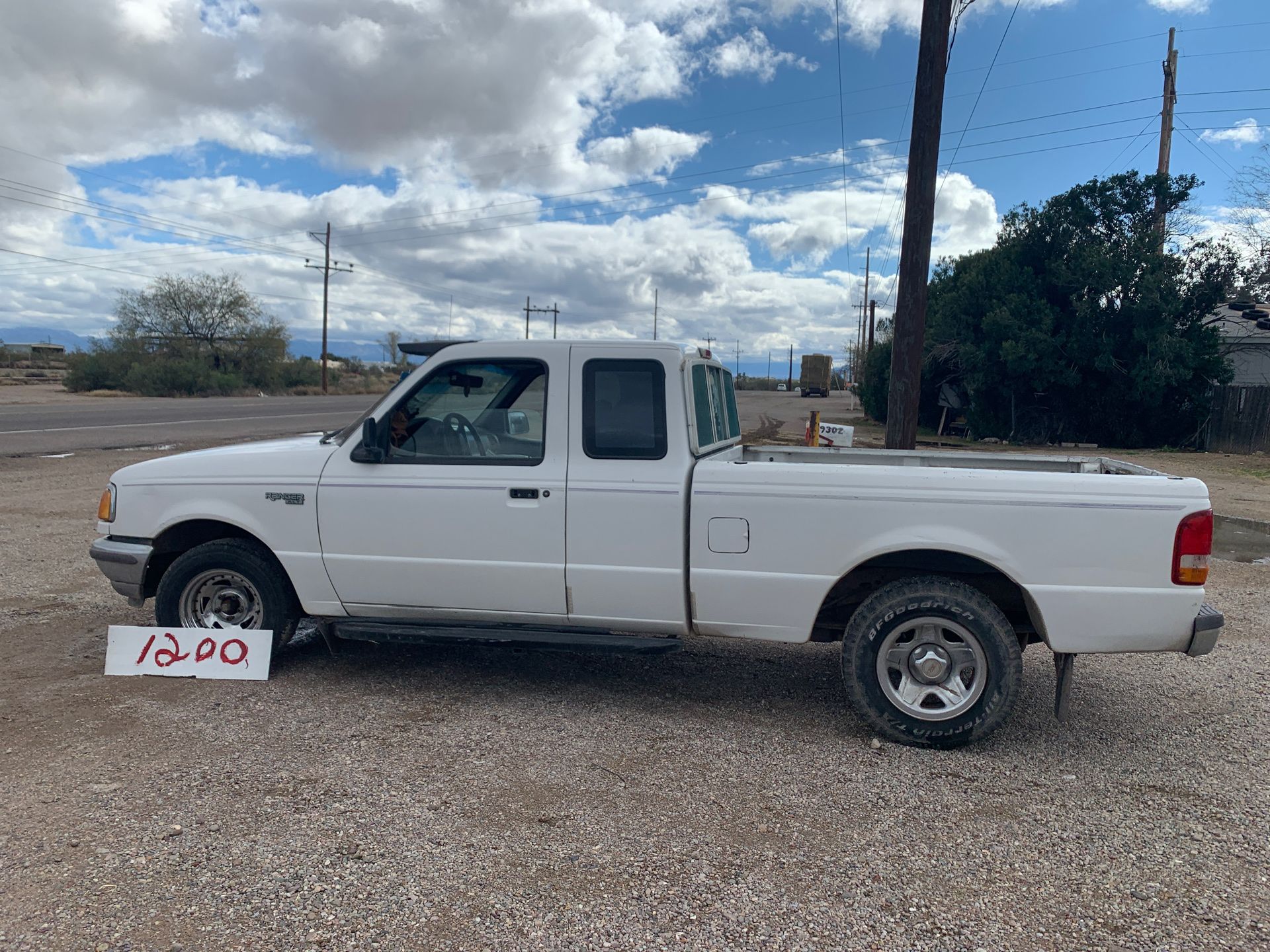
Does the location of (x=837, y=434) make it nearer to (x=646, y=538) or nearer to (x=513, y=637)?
(x=646, y=538)

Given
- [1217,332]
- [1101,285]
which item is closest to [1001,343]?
[1101,285]

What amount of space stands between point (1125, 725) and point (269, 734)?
14.3 ft

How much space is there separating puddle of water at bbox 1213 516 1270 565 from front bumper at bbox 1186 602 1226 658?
20.5ft

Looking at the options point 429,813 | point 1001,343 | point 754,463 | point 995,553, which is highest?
point 1001,343

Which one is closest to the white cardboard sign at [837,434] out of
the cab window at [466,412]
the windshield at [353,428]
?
the cab window at [466,412]

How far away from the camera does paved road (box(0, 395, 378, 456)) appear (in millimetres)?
18203

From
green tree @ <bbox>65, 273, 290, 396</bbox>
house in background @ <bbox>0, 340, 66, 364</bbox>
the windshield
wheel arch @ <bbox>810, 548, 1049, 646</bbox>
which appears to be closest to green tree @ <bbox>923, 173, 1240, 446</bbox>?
wheel arch @ <bbox>810, 548, 1049, 646</bbox>

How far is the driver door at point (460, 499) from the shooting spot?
466 cm

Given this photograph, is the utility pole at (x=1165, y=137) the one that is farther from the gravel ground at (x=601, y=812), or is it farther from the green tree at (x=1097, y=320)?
the gravel ground at (x=601, y=812)

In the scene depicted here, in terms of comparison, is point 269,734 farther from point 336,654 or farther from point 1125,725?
point 1125,725

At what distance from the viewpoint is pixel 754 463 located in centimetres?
445

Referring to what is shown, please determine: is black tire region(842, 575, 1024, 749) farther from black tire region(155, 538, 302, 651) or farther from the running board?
black tire region(155, 538, 302, 651)

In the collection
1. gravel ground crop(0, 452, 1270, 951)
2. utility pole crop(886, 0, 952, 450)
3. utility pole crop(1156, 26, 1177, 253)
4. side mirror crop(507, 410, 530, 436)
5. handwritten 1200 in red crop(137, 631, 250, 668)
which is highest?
utility pole crop(1156, 26, 1177, 253)

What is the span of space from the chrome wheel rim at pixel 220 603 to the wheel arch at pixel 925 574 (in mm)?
3158
